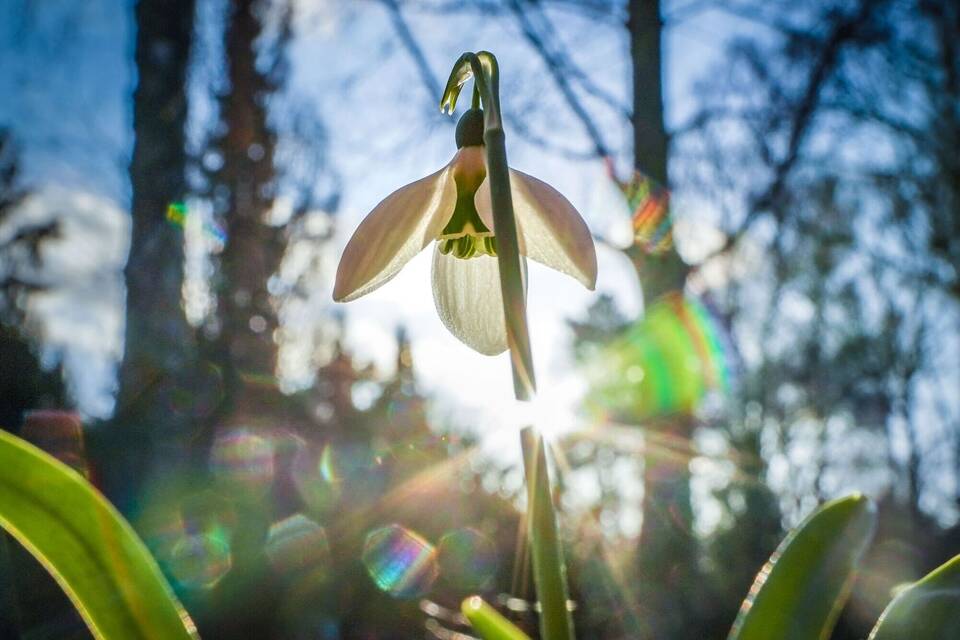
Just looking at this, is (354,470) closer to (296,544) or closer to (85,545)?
(296,544)

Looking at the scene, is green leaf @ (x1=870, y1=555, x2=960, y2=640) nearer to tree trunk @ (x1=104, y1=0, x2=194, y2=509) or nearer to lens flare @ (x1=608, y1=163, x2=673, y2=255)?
lens flare @ (x1=608, y1=163, x2=673, y2=255)

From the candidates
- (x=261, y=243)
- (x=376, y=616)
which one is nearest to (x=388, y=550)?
(x=376, y=616)

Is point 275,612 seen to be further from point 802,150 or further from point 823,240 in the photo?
point 823,240

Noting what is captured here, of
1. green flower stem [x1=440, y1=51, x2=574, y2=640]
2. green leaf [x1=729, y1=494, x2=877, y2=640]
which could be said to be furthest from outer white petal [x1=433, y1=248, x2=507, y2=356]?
green leaf [x1=729, y1=494, x2=877, y2=640]

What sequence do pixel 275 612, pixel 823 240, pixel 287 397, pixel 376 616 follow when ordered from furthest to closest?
pixel 823 240 → pixel 287 397 → pixel 376 616 → pixel 275 612

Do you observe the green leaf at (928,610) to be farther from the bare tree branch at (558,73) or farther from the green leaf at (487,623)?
the bare tree branch at (558,73)

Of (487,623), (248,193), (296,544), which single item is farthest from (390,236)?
(248,193)

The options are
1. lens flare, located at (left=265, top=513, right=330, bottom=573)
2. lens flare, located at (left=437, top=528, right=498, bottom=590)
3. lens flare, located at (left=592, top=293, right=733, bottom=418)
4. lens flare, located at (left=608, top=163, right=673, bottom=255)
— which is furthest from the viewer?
lens flare, located at (left=592, top=293, right=733, bottom=418)
